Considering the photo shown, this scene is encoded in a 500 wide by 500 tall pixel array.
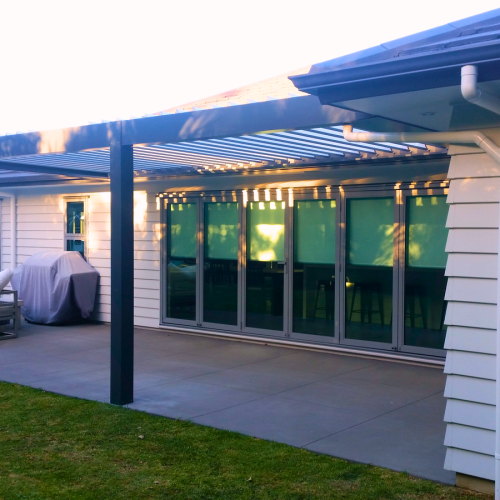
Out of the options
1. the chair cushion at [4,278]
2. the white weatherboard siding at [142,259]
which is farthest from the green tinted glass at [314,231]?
the chair cushion at [4,278]

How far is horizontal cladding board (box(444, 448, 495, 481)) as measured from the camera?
4035 mm

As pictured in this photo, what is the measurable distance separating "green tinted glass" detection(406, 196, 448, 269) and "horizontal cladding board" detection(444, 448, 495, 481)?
3959mm

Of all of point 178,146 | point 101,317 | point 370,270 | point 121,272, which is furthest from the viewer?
point 101,317

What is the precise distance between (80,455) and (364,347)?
4650mm

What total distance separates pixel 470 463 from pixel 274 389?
9.64ft

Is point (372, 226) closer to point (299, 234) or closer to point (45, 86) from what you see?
point (299, 234)

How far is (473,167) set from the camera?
4109 millimetres

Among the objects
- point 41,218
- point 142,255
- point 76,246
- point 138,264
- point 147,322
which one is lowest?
point 147,322

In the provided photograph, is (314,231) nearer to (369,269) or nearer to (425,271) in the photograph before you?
(369,269)

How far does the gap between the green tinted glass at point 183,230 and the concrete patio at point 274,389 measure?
1453 millimetres

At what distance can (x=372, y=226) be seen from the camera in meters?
8.52

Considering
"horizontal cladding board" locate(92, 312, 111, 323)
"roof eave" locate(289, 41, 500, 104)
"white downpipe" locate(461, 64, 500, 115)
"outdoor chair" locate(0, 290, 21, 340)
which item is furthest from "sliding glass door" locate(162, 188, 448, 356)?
"white downpipe" locate(461, 64, 500, 115)

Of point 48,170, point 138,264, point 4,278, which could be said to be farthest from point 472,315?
point 4,278

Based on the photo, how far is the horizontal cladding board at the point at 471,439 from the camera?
159 inches
